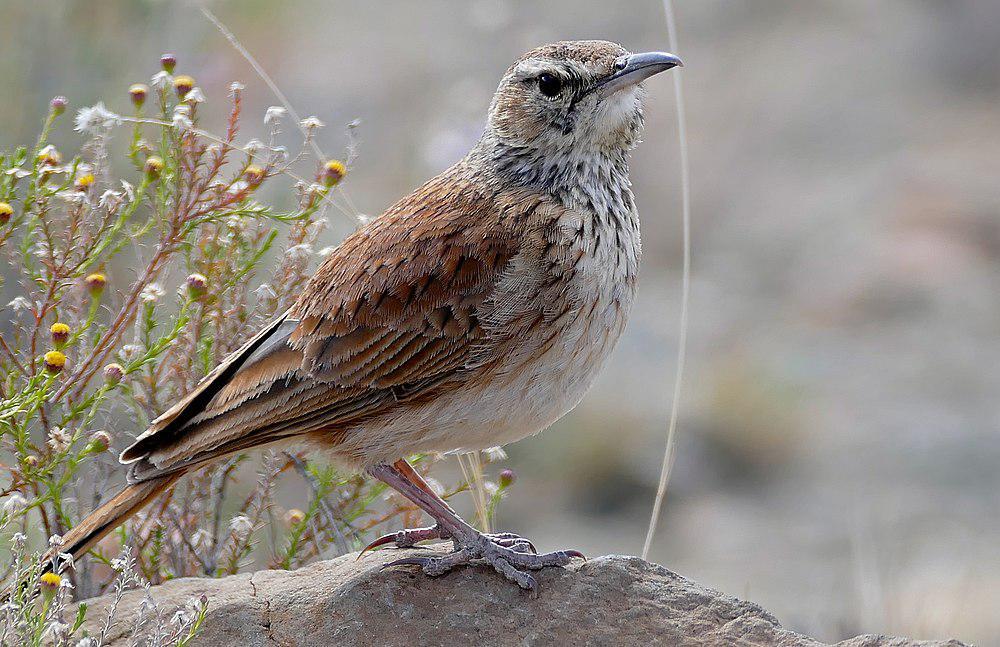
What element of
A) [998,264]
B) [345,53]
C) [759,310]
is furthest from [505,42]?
[998,264]

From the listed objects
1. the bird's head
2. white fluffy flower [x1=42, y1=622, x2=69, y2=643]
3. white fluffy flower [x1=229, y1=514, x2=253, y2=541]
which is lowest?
white fluffy flower [x1=42, y1=622, x2=69, y2=643]

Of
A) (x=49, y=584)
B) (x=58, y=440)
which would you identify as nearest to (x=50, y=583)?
(x=49, y=584)

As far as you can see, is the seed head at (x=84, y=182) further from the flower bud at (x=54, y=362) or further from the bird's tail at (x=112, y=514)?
the bird's tail at (x=112, y=514)

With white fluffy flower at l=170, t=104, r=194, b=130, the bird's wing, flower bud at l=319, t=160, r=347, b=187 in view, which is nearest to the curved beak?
the bird's wing

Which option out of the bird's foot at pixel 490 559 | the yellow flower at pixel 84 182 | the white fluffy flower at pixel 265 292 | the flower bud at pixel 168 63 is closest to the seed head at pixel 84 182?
the yellow flower at pixel 84 182

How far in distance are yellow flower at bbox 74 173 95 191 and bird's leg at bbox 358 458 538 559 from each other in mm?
1378

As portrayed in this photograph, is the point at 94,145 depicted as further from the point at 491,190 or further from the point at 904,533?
the point at 904,533

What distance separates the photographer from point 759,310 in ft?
41.5

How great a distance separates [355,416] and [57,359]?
2.90ft

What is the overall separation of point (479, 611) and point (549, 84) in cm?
164

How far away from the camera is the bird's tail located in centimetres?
403

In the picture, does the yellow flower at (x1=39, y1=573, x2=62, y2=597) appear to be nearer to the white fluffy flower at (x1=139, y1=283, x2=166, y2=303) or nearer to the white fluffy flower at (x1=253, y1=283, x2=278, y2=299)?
the white fluffy flower at (x1=139, y1=283, x2=166, y2=303)

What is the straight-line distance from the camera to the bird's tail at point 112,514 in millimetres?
4031

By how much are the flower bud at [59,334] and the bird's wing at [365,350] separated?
367 mm
